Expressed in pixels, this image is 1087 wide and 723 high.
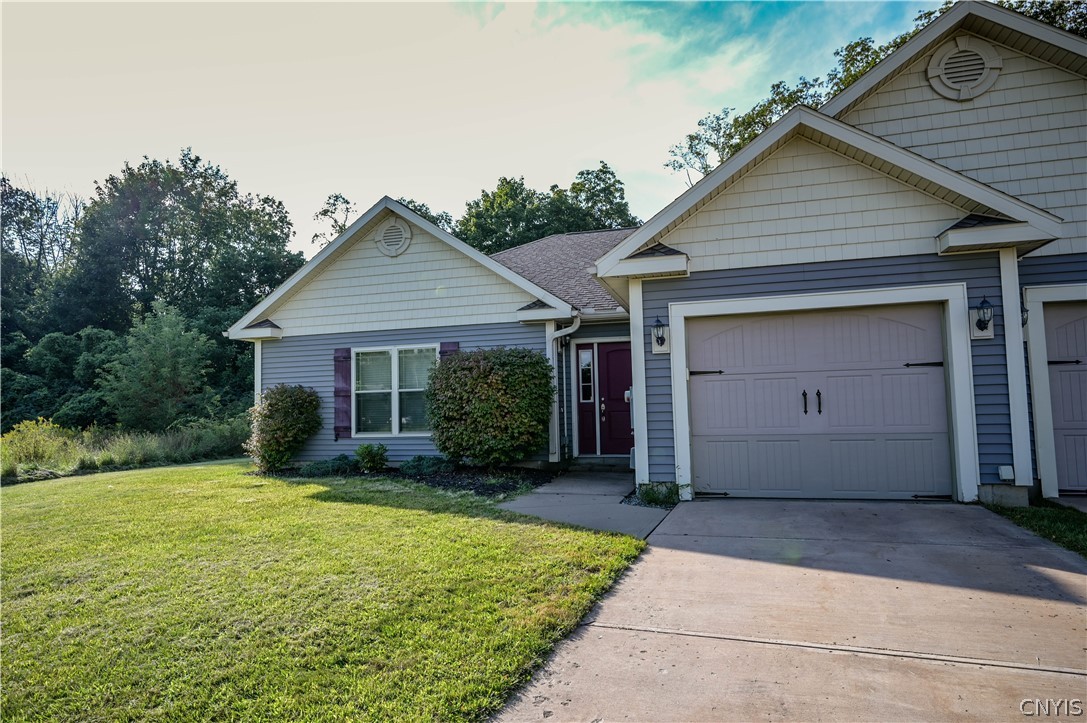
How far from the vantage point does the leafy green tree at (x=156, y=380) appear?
17609mm

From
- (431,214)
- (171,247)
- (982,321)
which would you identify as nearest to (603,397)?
(982,321)

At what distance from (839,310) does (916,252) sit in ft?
3.11

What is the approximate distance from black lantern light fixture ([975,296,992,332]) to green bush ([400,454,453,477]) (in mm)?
6956

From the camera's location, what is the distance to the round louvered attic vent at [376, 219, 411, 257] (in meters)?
9.85

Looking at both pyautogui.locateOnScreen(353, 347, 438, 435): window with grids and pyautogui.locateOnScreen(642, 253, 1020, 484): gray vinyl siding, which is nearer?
pyautogui.locateOnScreen(642, 253, 1020, 484): gray vinyl siding

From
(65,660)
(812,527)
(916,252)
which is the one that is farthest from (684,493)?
(65,660)

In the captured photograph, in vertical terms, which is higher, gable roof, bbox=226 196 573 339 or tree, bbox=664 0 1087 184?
tree, bbox=664 0 1087 184

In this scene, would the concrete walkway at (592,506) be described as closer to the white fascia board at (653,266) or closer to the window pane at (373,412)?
the white fascia board at (653,266)

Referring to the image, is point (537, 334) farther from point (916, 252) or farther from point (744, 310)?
point (916, 252)

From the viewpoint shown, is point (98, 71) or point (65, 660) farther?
point (98, 71)

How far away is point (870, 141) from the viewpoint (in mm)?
5902

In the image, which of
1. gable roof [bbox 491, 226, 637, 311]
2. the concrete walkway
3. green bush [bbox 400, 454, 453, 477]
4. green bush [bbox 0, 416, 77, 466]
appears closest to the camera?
the concrete walkway

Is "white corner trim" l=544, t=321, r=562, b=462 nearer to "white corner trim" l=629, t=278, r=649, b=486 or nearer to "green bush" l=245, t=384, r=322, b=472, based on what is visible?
"white corner trim" l=629, t=278, r=649, b=486

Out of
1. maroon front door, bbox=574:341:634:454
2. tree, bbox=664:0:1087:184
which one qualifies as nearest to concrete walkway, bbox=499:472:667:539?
maroon front door, bbox=574:341:634:454
